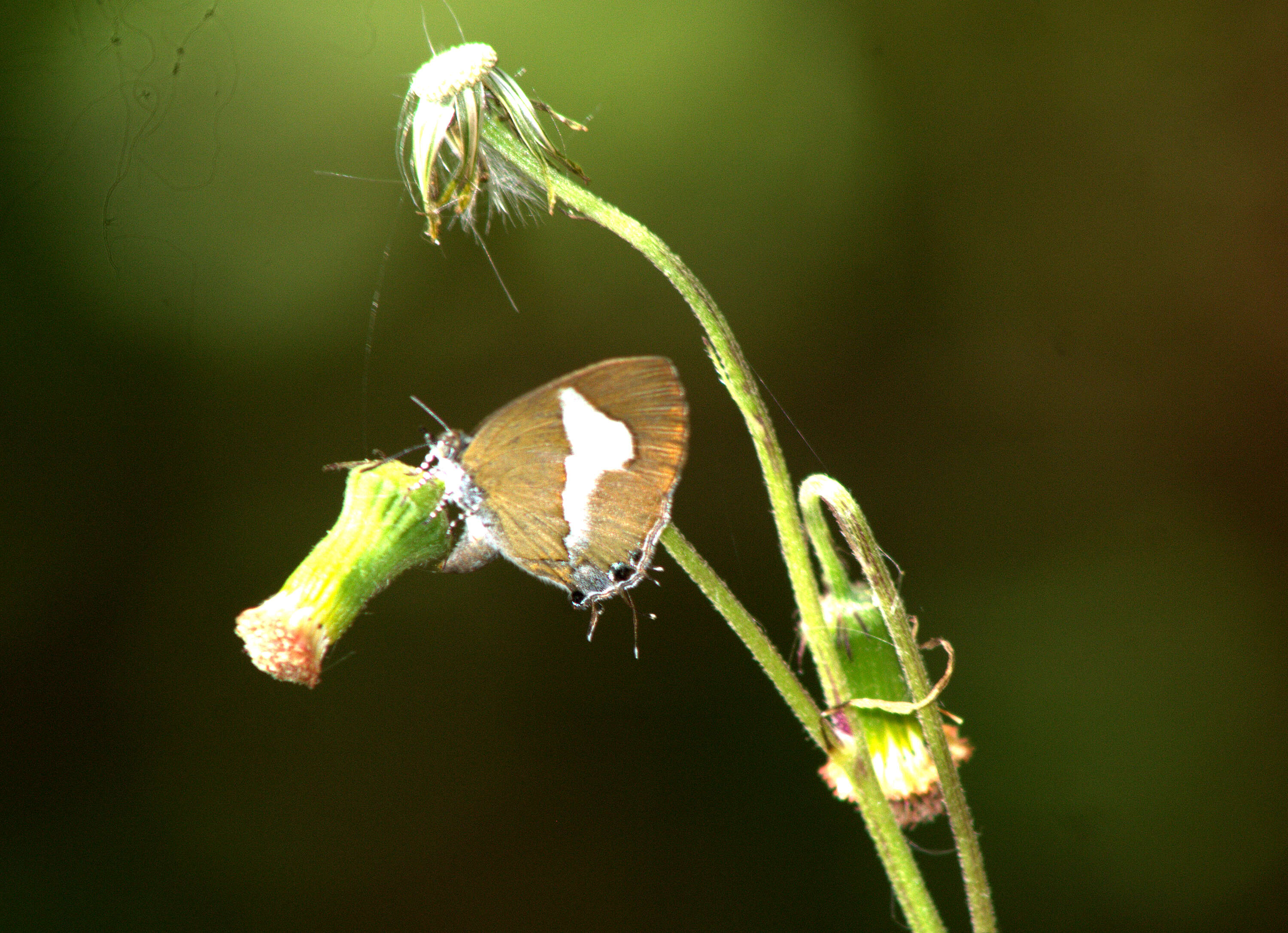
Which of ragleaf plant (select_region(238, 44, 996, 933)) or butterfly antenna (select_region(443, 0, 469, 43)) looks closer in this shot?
ragleaf plant (select_region(238, 44, 996, 933))

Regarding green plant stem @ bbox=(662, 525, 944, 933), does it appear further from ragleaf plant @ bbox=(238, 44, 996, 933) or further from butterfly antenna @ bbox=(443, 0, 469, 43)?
butterfly antenna @ bbox=(443, 0, 469, 43)

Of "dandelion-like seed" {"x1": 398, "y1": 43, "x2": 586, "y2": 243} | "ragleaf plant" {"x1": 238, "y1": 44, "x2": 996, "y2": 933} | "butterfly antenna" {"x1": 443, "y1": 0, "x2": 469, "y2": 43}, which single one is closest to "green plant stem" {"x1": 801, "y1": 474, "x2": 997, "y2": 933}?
"ragleaf plant" {"x1": 238, "y1": 44, "x2": 996, "y2": 933}

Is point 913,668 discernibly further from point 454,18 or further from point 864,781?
point 454,18

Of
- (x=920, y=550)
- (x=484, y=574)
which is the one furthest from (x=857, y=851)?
(x=484, y=574)

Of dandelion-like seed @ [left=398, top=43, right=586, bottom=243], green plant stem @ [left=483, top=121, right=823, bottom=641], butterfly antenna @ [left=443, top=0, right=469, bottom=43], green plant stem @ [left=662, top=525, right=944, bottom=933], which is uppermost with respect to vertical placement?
butterfly antenna @ [left=443, top=0, right=469, bottom=43]

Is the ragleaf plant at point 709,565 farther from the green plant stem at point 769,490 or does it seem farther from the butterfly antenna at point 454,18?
the butterfly antenna at point 454,18

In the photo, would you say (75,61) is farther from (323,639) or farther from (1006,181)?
(1006,181)

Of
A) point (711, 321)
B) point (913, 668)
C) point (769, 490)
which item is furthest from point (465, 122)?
point (913, 668)

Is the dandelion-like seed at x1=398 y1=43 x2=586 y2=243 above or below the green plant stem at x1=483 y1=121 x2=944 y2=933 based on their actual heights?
above
